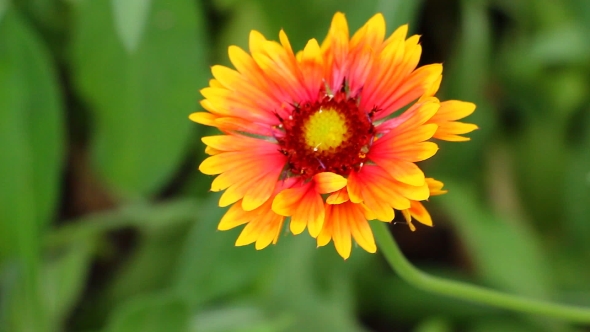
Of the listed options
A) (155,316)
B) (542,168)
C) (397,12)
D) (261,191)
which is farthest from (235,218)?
(542,168)

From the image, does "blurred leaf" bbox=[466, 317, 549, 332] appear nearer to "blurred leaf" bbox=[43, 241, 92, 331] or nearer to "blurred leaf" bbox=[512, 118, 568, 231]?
"blurred leaf" bbox=[512, 118, 568, 231]

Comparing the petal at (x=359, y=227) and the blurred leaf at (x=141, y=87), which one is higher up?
the blurred leaf at (x=141, y=87)

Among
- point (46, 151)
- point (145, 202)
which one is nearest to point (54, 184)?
point (46, 151)

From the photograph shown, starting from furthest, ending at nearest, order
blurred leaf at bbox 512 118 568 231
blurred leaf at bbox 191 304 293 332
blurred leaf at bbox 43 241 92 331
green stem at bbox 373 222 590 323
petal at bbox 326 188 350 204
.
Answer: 1. blurred leaf at bbox 512 118 568 231
2. blurred leaf at bbox 43 241 92 331
3. blurred leaf at bbox 191 304 293 332
4. green stem at bbox 373 222 590 323
5. petal at bbox 326 188 350 204

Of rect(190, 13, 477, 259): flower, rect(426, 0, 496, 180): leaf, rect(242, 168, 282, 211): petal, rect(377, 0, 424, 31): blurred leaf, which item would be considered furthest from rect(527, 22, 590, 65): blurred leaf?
rect(242, 168, 282, 211): petal

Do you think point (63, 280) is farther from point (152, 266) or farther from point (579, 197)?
point (579, 197)

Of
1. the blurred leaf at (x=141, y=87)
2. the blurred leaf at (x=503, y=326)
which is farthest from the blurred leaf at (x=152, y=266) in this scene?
the blurred leaf at (x=503, y=326)

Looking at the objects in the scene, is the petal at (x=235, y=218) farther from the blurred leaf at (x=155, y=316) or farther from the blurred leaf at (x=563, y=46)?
the blurred leaf at (x=563, y=46)
